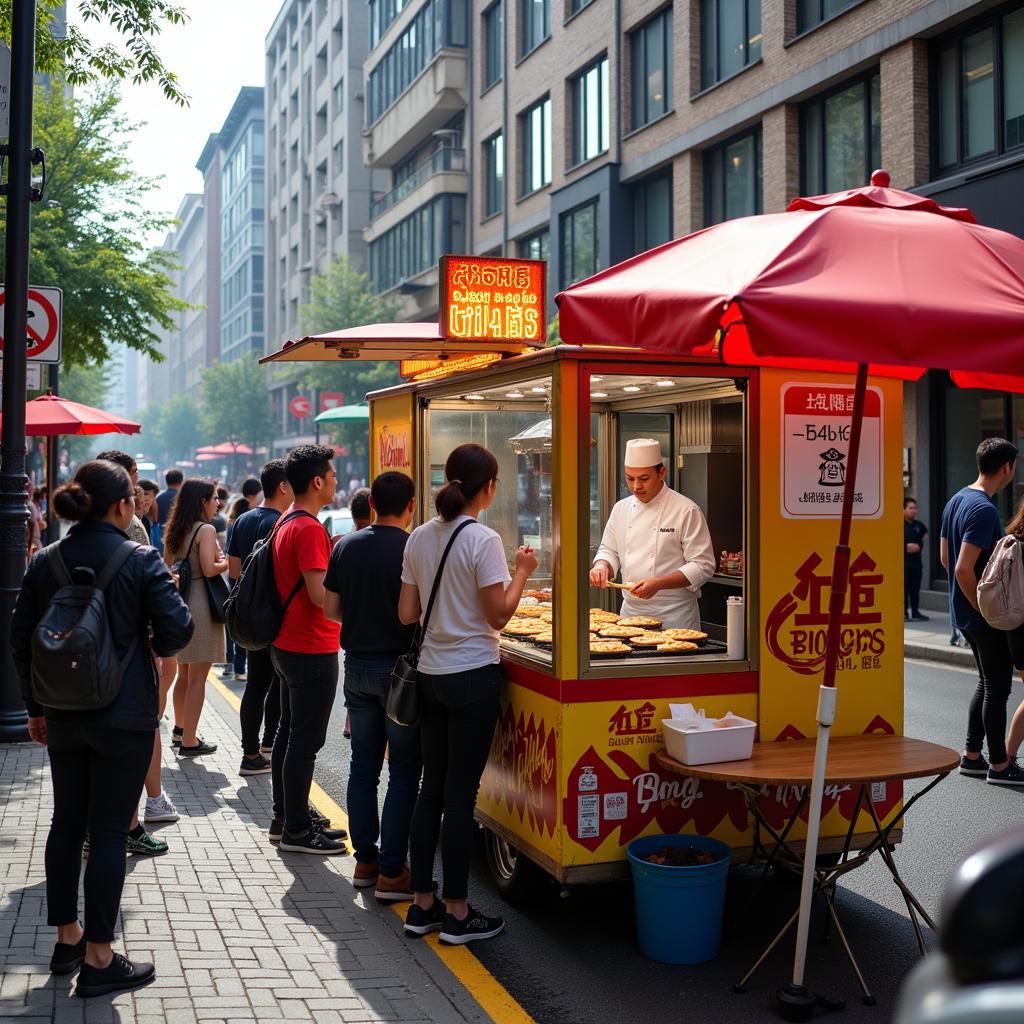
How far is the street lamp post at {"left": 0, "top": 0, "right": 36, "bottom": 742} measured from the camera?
27.7ft

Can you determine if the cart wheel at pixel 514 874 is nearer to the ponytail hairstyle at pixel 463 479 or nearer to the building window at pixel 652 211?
the ponytail hairstyle at pixel 463 479

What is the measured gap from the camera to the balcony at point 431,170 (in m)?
36.4

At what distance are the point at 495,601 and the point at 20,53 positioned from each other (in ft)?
19.9

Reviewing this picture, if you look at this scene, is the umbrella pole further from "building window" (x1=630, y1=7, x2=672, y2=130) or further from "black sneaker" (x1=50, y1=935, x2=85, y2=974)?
"building window" (x1=630, y1=7, x2=672, y2=130)

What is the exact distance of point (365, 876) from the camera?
577 centimetres

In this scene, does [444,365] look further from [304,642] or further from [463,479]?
[463,479]

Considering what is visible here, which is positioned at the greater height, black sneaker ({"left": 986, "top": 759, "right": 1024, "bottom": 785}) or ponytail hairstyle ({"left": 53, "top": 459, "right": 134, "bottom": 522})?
ponytail hairstyle ({"left": 53, "top": 459, "right": 134, "bottom": 522})

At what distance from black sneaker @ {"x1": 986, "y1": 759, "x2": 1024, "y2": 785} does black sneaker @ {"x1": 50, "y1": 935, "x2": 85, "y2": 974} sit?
18.7ft

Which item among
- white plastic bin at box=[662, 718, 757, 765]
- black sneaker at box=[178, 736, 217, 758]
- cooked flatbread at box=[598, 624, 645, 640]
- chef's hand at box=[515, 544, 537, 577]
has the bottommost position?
black sneaker at box=[178, 736, 217, 758]

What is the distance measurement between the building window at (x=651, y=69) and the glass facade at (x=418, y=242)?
10.2 metres

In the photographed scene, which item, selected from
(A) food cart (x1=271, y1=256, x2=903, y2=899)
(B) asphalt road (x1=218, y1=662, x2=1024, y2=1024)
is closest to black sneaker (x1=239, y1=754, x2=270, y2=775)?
(B) asphalt road (x1=218, y1=662, x2=1024, y2=1024)

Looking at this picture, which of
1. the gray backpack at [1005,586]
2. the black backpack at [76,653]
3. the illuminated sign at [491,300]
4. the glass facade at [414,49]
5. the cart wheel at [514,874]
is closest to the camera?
the black backpack at [76,653]

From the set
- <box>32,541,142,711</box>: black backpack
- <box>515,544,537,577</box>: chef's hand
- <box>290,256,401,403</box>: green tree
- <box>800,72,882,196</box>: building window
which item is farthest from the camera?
<box>290,256,401,403</box>: green tree

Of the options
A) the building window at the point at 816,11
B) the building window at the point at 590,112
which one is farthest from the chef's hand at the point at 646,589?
the building window at the point at 590,112
